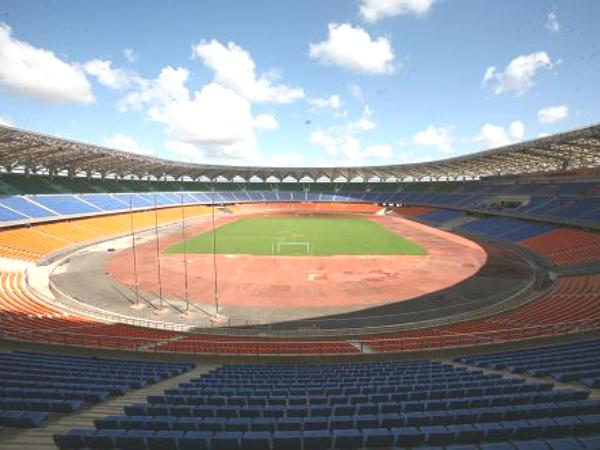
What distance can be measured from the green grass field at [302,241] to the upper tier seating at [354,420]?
38161mm

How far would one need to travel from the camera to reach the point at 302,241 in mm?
57406

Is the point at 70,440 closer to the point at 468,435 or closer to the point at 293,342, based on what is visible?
the point at 468,435

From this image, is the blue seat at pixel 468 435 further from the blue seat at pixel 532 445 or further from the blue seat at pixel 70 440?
the blue seat at pixel 70 440

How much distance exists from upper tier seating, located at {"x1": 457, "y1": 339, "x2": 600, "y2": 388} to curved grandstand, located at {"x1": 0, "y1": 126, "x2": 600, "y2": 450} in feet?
0.36

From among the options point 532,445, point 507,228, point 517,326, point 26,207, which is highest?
point 26,207

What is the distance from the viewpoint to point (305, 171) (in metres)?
119

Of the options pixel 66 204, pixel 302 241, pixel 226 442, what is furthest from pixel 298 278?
pixel 66 204

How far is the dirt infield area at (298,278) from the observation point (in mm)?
29766

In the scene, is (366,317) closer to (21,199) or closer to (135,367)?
(135,367)

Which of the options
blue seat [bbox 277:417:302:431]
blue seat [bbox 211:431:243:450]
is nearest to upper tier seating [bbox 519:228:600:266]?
blue seat [bbox 277:417:302:431]

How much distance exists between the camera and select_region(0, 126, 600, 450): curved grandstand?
7113 mm

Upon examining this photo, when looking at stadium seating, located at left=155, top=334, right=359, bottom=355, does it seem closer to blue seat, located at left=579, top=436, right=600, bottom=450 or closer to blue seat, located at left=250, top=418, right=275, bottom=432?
blue seat, located at left=250, top=418, right=275, bottom=432

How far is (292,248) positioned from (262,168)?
64462 millimetres

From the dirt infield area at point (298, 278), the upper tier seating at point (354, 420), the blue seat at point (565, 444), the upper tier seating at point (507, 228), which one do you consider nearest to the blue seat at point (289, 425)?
the upper tier seating at point (354, 420)
